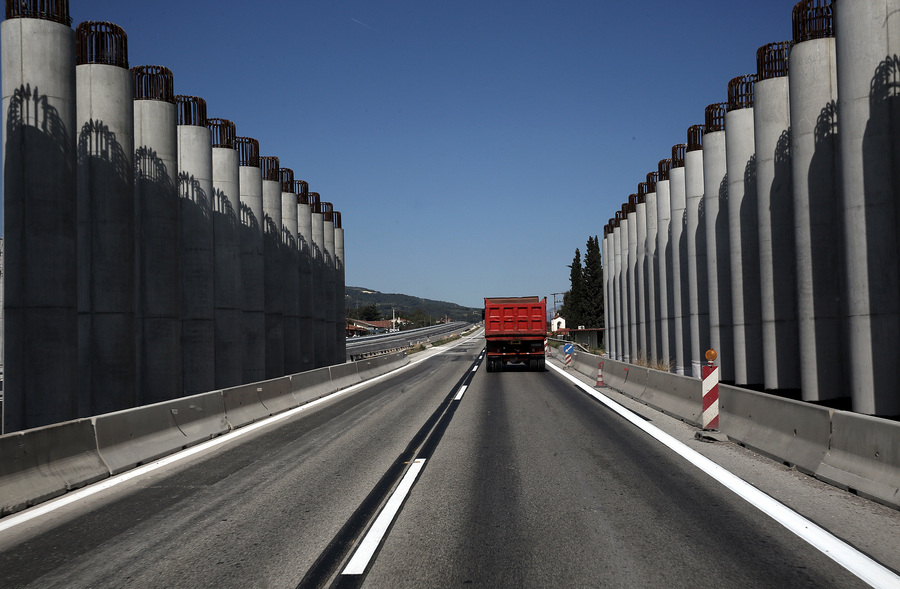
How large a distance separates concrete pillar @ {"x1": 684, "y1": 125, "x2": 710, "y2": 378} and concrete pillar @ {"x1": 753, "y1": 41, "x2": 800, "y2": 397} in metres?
7.52

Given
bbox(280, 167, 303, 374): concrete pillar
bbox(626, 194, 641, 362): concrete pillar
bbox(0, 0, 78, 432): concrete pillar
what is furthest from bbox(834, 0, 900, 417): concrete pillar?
bbox(626, 194, 641, 362): concrete pillar

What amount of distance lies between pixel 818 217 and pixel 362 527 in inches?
605

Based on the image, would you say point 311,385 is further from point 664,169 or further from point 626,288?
point 626,288

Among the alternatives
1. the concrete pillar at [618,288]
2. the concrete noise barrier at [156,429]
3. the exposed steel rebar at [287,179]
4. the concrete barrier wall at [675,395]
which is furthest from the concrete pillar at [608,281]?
the concrete noise barrier at [156,429]

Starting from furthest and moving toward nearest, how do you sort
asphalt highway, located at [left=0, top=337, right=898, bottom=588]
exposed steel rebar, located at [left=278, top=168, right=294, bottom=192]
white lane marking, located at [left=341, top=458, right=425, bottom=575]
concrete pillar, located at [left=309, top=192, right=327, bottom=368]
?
concrete pillar, located at [left=309, top=192, right=327, bottom=368]
exposed steel rebar, located at [left=278, top=168, right=294, bottom=192]
white lane marking, located at [left=341, top=458, right=425, bottom=575]
asphalt highway, located at [left=0, top=337, right=898, bottom=588]

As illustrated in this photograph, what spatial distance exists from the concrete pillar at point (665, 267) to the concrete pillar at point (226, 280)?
18.5 meters

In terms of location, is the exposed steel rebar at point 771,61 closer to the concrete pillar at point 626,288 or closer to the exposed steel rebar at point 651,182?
the exposed steel rebar at point 651,182

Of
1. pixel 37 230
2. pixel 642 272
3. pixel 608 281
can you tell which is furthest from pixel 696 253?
pixel 608 281

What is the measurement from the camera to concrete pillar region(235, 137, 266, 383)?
30.0 meters

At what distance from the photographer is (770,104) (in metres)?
20.9

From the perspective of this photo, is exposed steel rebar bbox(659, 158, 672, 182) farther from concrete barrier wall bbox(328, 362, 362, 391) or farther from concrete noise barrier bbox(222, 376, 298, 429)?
concrete noise barrier bbox(222, 376, 298, 429)

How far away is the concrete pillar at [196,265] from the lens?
2520cm

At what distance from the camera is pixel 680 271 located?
106ft

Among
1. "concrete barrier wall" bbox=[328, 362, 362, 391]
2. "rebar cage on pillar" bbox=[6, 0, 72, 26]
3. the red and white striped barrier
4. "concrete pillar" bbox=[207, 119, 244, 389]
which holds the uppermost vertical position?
"rebar cage on pillar" bbox=[6, 0, 72, 26]
